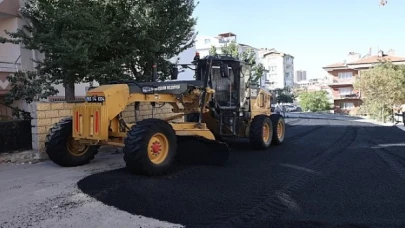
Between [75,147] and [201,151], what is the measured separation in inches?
96.5

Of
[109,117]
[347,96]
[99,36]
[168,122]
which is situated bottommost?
[168,122]

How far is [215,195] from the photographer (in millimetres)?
5059

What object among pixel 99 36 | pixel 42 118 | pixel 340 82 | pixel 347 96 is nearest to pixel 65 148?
pixel 42 118

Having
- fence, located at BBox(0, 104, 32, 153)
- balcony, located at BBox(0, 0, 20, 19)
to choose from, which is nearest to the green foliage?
fence, located at BBox(0, 104, 32, 153)

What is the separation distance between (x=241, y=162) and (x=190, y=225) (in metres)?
3.72

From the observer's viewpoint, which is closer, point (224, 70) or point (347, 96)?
point (224, 70)

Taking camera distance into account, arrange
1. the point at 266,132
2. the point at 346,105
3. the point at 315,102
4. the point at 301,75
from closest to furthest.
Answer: the point at 266,132, the point at 315,102, the point at 346,105, the point at 301,75

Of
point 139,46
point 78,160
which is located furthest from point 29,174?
point 139,46

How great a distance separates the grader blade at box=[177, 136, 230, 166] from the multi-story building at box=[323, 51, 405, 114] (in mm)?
47356

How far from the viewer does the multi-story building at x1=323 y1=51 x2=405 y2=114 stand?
51.7 meters

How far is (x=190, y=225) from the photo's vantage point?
400 centimetres

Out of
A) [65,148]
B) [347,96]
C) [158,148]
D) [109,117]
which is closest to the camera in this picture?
[158,148]

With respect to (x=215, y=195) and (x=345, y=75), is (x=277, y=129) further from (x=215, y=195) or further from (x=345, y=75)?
(x=345, y=75)

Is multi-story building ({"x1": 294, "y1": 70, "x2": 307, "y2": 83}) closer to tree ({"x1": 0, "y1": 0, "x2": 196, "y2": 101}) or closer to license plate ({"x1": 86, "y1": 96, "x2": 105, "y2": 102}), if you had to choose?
tree ({"x1": 0, "y1": 0, "x2": 196, "y2": 101})
